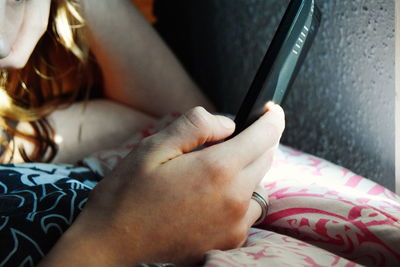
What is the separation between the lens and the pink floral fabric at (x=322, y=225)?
49 centimetres

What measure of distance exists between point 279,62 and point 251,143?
13 cm

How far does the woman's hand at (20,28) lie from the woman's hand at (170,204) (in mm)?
280

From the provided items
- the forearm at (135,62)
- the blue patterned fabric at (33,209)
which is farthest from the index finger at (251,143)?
the forearm at (135,62)

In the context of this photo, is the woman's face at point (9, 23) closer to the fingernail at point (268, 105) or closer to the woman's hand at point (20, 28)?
the woman's hand at point (20, 28)

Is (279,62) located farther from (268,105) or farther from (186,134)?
(186,134)

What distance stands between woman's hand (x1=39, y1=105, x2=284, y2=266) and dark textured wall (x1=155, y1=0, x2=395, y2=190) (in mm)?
282

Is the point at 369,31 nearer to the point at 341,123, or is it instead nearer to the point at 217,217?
the point at 341,123

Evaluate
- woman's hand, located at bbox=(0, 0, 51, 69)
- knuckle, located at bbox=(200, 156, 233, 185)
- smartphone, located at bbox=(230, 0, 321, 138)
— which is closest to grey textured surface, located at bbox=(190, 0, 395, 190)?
smartphone, located at bbox=(230, 0, 321, 138)

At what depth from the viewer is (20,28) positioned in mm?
688

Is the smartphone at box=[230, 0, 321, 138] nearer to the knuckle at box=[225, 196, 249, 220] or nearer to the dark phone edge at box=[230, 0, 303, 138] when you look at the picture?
the dark phone edge at box=[230, 0, 303, 138]

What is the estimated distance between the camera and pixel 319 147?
0.89m

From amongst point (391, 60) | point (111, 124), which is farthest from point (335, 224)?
point (111, 124)

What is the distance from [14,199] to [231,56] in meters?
0.61

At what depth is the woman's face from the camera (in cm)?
63
